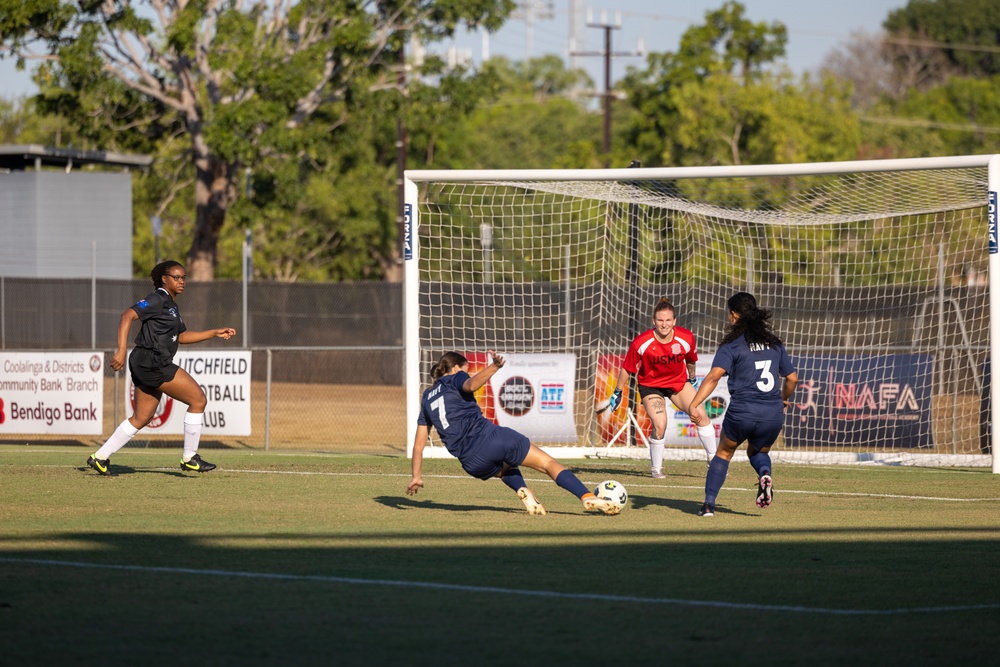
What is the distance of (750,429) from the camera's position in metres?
9.80

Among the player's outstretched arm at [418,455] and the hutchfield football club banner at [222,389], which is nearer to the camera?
the player's outstretched arm at [418,455]

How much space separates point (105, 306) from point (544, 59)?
3691 inches

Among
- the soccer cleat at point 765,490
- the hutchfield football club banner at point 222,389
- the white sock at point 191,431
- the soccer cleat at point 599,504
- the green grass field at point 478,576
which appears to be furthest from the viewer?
the hutchfield football club banner at point 222,389

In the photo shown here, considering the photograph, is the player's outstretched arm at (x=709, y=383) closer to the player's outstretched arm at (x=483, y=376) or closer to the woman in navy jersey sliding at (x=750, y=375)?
the woman in navy jersey sliding at (x=750, y=375)

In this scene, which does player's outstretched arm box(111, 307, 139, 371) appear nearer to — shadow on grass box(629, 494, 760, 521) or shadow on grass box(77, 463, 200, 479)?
shadow on grass box(77, 463, 200, 479)

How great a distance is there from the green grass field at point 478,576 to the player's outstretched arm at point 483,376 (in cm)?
104

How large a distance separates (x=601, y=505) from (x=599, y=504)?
0.02 meters

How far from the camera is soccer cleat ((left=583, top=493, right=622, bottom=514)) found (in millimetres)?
9695

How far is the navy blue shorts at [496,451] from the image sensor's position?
372 inches

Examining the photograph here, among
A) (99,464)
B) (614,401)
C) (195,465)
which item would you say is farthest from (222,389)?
(614,401)

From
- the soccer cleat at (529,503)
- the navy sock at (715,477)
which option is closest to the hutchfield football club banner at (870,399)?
the navy sock at (715,477)

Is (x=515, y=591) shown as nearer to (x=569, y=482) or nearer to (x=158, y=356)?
(x=569, y=482)

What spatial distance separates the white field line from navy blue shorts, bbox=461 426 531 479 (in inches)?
97.9

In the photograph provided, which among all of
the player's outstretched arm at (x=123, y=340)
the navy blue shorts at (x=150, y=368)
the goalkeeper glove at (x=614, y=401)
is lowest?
the goalkeeper glove at (x=614, y=401)
